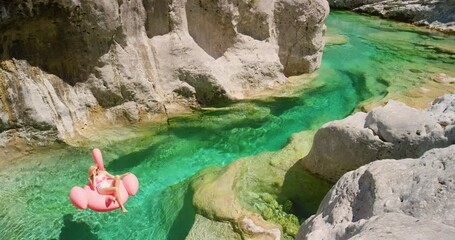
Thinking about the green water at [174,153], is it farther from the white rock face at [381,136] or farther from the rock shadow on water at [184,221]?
the white rock face at [381,136]

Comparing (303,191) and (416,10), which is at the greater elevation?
(416,10)

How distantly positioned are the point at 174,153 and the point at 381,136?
4.83 meters

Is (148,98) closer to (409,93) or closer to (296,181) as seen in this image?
(296,181)

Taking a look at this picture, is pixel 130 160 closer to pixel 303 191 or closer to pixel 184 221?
pixel 184 221

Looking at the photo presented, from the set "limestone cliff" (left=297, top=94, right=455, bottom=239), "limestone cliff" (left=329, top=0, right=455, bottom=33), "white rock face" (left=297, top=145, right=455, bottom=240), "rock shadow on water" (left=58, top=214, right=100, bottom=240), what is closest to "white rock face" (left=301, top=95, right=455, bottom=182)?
"limestone cliff" (left=297, top=94, right=455, bottom=239)

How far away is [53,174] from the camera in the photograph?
8133mm

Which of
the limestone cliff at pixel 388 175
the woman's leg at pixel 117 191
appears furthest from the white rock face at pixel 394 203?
the woman's leg at pixel 117 191

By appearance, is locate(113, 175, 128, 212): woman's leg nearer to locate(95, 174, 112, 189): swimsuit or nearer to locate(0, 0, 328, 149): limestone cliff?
locate(95, 174, 112, 189): swimsuit

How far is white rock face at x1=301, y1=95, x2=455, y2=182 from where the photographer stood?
6684 mm

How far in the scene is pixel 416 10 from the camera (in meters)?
25.1

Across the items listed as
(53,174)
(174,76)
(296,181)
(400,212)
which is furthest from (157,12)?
(400,212)

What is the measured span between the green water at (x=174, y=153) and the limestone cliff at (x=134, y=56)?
2.28 feet

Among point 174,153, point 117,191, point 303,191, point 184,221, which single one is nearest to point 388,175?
point 303,191

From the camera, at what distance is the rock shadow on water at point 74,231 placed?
683 centimetres
